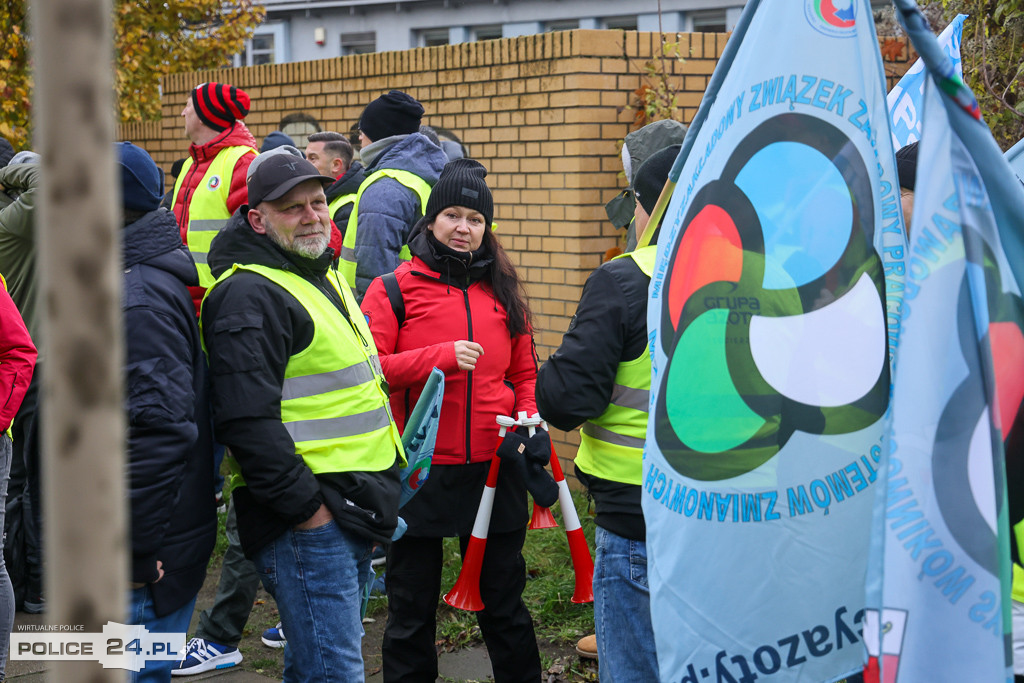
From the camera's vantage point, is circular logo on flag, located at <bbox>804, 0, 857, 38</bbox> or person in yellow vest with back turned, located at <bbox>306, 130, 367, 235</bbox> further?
person in yellow vest with back turned, located at <bbox>306, 130, 367, 235</bbox>

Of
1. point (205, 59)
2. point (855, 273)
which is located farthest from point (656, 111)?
point (205, 59)

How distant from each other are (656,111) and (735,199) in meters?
4.02

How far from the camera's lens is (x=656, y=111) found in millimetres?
5812

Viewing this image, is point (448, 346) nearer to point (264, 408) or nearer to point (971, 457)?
point (264, 408)

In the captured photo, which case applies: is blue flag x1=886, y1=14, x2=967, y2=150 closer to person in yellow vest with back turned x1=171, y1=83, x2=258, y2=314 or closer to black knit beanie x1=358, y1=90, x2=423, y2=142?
black knit beanie x1=358, y1=90, x2=423, y2=142

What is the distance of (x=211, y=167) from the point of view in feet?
18.5

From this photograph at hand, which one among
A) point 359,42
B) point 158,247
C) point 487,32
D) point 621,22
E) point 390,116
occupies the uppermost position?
point 359,42

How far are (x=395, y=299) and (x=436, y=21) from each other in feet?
53.5

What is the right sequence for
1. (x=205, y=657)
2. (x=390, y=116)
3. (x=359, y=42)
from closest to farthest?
1. (x=205, y=657)
2. (x=390, y=116)
3. (x=359, y=42)

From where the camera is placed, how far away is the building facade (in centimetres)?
1557

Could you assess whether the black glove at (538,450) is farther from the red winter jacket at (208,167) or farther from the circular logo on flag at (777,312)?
the red winter jacket at (208,167)

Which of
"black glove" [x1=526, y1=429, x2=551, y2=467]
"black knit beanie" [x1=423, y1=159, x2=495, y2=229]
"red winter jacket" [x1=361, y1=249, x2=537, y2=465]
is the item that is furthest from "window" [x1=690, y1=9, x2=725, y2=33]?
"black glove" [x1=526, y1=429, x2=551, y2=467]

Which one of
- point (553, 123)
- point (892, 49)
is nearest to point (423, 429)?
point (553, 123)

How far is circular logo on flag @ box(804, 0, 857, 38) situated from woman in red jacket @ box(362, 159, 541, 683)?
1905 millimetres
